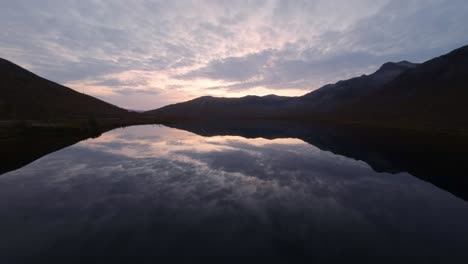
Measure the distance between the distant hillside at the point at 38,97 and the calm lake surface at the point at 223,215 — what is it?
109 meters

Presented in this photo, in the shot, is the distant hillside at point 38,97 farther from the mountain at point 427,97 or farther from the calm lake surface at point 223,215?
the mountain at point 427,97

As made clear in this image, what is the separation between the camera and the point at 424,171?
83.8 ft

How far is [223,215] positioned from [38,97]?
168073mm

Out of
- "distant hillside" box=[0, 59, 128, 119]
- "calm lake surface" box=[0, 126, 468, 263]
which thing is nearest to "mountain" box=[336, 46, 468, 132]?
"calm lake surface" box=[0, 126, 468, 263]

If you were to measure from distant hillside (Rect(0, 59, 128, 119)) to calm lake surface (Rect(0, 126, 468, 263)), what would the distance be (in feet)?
356

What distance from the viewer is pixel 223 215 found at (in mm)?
13758

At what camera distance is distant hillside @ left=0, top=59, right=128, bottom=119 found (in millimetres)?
110631

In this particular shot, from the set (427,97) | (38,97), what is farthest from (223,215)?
(427,97)

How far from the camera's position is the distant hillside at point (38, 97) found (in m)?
111

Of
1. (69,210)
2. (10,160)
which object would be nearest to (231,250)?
(69,210)

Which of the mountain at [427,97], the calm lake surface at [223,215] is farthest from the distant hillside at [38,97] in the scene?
the mountain at [427,97]

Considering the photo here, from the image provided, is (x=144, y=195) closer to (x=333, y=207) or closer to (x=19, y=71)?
(x=333, y=207)

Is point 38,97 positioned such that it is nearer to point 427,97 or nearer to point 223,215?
point 223,215

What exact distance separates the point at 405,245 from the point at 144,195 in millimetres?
16081
